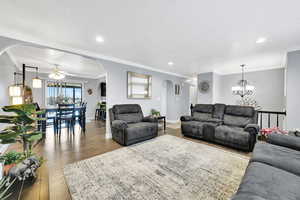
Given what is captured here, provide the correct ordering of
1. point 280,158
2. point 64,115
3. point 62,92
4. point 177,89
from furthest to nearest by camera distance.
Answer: point 177,89
point 62,92
point 64,115
point 280,158

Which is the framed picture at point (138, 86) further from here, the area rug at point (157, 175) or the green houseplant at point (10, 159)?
the green houseplant at point (10, 159)

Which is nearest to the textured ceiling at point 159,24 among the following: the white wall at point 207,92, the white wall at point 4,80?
the white wall at point 4,80

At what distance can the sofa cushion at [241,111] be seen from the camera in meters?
3.34

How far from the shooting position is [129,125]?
339cm

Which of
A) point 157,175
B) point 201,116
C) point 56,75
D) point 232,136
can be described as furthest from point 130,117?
point 56,75

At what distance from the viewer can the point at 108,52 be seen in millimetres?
3375

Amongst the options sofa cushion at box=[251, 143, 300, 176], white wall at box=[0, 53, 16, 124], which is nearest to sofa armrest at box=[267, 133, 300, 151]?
sofa cushion at box=[251, 143, 300, 176]

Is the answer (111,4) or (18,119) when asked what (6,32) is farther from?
(18,119)

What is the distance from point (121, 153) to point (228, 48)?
142 inches

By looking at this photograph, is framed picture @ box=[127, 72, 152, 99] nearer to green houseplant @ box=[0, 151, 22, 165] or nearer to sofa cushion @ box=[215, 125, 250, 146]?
sofa cushion @ box=[215, 125, 250, 146]

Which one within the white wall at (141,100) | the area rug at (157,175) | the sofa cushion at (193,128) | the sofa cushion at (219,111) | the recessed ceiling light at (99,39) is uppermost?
the recessed ceiling light at (99,39)

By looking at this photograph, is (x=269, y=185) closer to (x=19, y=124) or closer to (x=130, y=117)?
(x=19, y=124)

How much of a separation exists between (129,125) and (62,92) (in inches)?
197

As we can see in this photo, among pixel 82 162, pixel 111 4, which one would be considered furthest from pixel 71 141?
pixel 111 4
